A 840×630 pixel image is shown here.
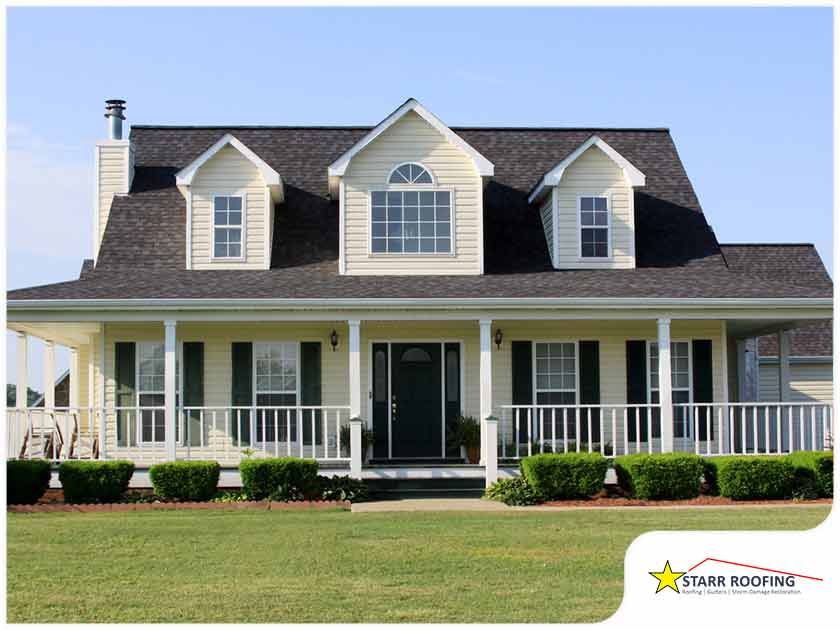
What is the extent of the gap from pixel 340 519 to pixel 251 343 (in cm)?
568

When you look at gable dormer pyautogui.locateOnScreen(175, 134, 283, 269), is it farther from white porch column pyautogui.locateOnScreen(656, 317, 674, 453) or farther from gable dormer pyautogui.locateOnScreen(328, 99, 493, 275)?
white porch column pyautogui.locateOnScreen(656, 317, 674, 453)

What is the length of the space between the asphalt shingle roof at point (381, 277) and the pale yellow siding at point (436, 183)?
1.34 ft

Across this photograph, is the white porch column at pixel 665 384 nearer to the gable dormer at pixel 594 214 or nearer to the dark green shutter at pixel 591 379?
the dark green shutter at pixel 591 379

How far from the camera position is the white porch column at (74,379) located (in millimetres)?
23609

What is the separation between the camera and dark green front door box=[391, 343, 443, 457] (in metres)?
20.5

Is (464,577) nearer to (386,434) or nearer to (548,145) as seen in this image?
(386,434)

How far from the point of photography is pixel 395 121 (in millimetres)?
20688

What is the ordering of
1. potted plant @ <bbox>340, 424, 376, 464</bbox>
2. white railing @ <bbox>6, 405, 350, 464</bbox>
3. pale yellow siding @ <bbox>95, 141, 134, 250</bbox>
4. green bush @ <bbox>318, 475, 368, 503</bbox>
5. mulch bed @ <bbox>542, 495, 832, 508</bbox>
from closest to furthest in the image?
mulch bed @ <bbox>542, 495, 832, 508</bbox> < green bush @ <bbox>318, 475, 368, 503</bbox> < white railing @ <bbox>6, 405, 350, 464</bbox> < potted plant @ <bbox>340, 424, 376, 464</bbox> < pale yellow siding @ <bbox>95, 141, 134, 250</bbox>

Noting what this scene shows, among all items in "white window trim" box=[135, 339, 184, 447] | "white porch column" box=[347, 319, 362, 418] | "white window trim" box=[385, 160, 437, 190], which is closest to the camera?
"white porch column" box=[347, 319, 362, 418]

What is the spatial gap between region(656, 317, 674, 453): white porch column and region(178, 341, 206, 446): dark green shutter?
7.88m

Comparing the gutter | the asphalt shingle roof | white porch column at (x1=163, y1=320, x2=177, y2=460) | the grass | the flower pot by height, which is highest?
the asphalt shingle roof

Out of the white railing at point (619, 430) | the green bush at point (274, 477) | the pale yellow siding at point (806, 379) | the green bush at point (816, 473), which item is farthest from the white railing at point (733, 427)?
the pale yellow siding at point (806, 379)

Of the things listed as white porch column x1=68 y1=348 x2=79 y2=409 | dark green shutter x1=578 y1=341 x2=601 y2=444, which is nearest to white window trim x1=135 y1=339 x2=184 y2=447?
white porch column x1=68 y1=348 x2=79 y2=409

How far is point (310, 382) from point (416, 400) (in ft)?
6.24
